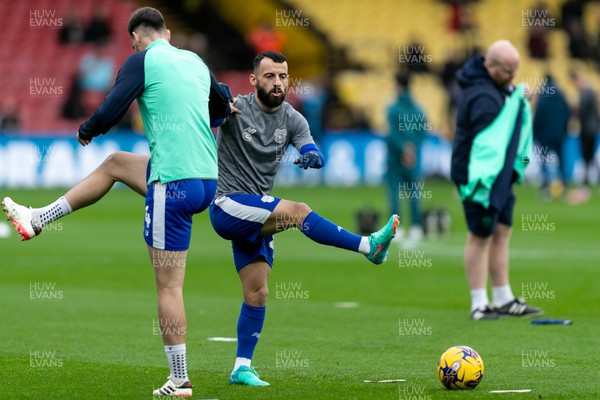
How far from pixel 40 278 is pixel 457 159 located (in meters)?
6.40

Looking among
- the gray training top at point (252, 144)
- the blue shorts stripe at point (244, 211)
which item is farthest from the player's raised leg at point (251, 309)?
the gray training top at point (252, 144)

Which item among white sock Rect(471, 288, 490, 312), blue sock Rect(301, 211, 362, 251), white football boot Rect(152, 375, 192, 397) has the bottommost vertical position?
white football boot Rect(152, 375, 192, 397)

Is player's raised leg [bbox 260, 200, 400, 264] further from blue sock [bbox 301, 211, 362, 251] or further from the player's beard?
the player's beard

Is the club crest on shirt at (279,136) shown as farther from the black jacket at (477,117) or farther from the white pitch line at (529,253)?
the white pitch line at (529,253)

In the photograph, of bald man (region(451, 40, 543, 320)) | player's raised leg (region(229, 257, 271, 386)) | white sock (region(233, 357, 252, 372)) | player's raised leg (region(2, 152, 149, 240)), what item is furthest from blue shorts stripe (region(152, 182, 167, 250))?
bald man (region(451, 40, 543, 320))

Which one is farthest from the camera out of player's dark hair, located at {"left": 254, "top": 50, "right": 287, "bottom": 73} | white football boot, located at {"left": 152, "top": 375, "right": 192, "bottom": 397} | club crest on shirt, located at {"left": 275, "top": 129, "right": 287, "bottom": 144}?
club crest on shirt, located at {"left": 275, "top": 129, "right": 287, "bottom": 144}

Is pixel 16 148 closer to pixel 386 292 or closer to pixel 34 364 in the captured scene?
pixel 386 292

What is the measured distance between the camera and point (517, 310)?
13516mm

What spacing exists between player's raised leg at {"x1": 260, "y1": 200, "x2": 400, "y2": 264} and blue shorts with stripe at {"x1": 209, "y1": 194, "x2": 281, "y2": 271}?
0.29 ft

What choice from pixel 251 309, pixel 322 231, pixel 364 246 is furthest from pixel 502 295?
pixel 322 231

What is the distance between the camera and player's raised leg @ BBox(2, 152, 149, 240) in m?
9.13

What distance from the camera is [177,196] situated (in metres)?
8.48

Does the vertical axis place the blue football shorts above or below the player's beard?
below

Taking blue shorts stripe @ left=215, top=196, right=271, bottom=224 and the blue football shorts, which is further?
the blue football shorts
